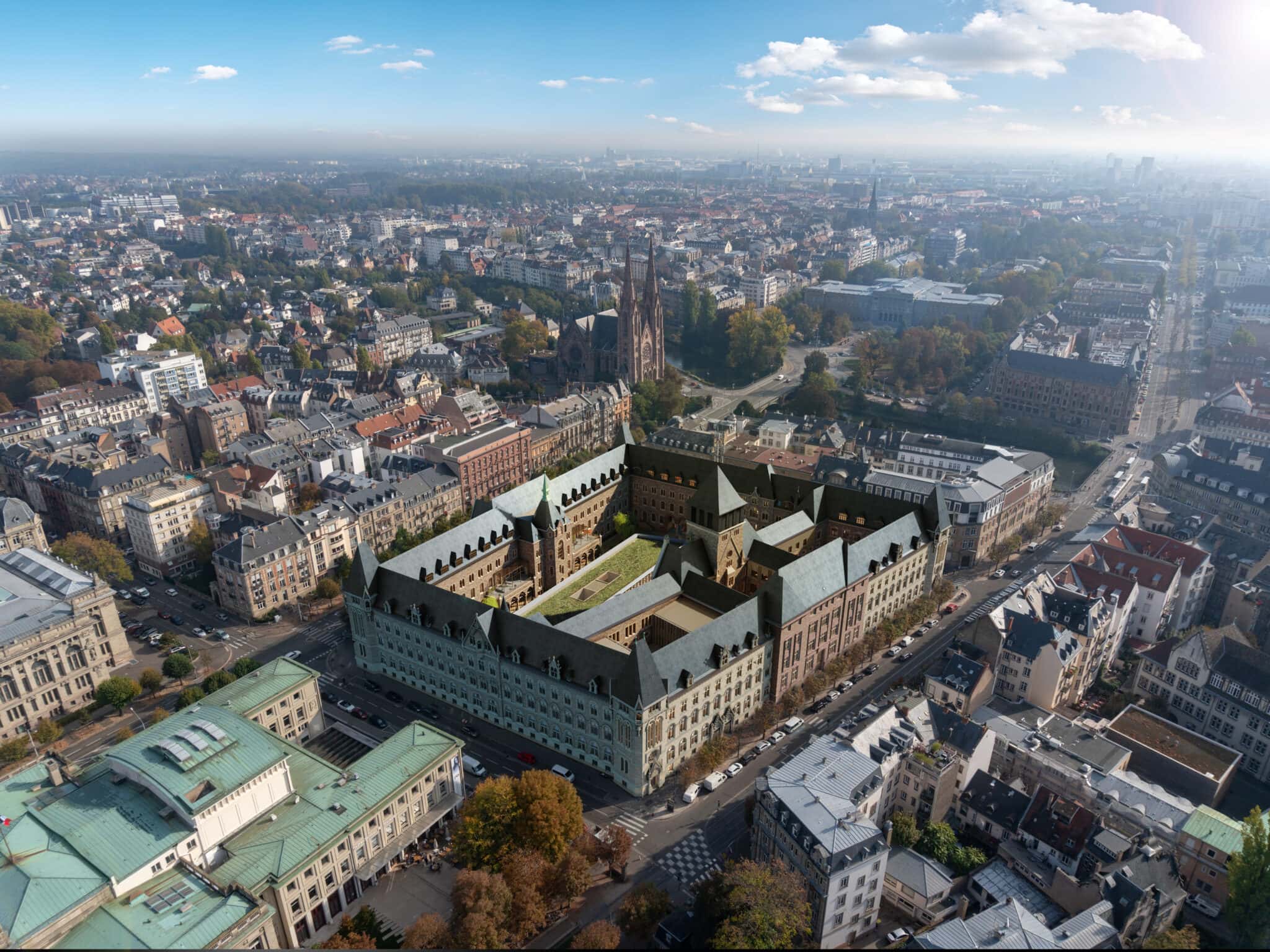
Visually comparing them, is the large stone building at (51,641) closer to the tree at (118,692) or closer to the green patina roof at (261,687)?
the tree at (118,692)

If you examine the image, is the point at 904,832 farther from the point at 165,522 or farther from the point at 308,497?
the point at 165,522

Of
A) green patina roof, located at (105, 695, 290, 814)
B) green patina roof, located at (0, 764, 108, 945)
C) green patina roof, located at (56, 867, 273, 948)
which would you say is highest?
green patina roof, located at (105, 695, 290, 814)

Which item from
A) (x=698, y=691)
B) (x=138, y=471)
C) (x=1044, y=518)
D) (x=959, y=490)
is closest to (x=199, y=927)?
(x=698, y=691)

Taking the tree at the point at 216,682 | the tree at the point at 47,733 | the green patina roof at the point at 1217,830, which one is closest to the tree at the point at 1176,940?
the green patina roof at the point at 1217,830

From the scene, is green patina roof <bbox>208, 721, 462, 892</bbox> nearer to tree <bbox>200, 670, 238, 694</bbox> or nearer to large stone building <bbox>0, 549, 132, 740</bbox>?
tree <bbox>200, 670, 238, 694</bbox>

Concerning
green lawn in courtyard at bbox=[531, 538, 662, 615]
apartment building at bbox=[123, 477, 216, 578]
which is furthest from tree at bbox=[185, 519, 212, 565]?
green lawn in courtyard at bbox=[531, 538, 662, 615]

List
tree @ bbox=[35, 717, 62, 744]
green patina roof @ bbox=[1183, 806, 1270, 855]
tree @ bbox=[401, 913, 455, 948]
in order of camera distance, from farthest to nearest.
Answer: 1. tree @ bbox=[35, 717, 62, 744]
2. green patina roof @ bbox=[1183, 806, 1270, 855]
3. tree @ bbox=[401, 913, 455, 948]

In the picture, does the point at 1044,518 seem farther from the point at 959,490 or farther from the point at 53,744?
the point at 53,744
